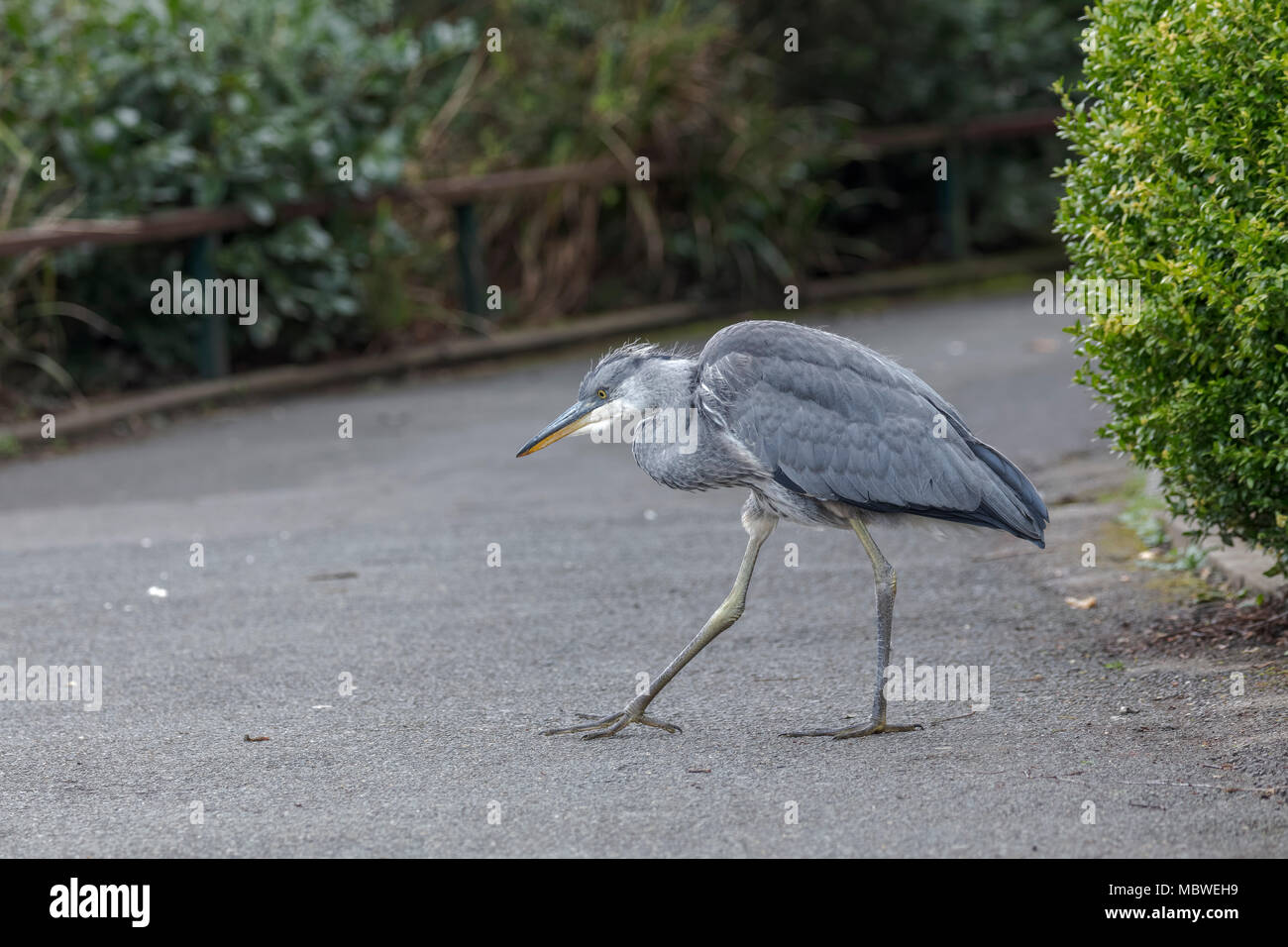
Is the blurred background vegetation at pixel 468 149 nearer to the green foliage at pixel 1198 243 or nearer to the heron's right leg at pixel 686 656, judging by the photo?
the heron's right leg at pixel 686 656

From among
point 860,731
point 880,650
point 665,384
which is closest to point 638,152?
point 665,384

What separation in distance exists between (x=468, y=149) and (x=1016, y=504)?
980cm

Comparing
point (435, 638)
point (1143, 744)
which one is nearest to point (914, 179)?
point (435, 638)

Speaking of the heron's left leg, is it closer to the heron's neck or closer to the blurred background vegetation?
the heron's neck

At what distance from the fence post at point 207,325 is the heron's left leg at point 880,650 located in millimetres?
7205

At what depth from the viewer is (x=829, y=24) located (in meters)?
14.8

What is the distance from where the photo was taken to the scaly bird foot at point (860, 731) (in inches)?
196

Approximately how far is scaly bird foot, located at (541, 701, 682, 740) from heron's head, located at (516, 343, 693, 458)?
86 centimetres

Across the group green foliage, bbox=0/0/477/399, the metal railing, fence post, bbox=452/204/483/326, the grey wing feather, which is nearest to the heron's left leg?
the grey wing feather

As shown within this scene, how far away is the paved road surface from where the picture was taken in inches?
170

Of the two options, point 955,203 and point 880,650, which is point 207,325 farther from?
point 880,650

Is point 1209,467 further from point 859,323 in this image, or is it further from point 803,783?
point 859,323

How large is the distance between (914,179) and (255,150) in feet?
23.3

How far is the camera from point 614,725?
5.08 metres
